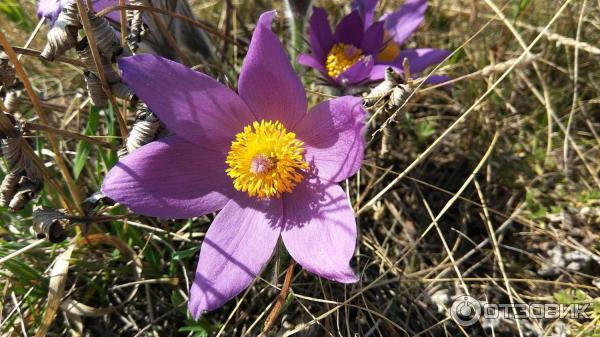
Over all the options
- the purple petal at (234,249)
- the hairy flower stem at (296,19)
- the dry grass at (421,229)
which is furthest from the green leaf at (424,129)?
the purple petal at (234,249)

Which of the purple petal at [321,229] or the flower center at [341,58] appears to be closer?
the purple petal at [321,229]

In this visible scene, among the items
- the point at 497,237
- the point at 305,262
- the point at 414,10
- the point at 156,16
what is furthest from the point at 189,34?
the point at 497,237

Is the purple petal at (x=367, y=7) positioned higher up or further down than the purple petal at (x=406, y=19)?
higher up

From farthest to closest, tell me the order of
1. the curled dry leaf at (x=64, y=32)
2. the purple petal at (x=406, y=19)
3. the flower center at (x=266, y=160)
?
the purple petal at (x=406, y=19)
the flower center at (x=266, y=160)
the curled dry leaf at (x=64, y=32)

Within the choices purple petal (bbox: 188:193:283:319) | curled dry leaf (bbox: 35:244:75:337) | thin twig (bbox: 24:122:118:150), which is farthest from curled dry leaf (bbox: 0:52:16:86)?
purple petal (bbox: 188:193:283:319)

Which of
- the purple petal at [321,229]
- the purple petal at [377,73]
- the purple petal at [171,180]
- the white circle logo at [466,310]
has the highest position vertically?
the purple petal at [377,73]

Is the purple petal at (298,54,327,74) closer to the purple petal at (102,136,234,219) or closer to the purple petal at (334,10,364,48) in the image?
the purple petal at (334,10,364,48)

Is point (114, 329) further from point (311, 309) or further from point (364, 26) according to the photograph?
point (364, 26)

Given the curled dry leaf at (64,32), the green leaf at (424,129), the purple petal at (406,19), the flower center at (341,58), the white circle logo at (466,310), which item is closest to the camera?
the curled dry leaf at (64,32)

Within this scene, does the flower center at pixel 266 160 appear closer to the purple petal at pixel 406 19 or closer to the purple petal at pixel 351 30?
the purple petal at pixel 351 30
